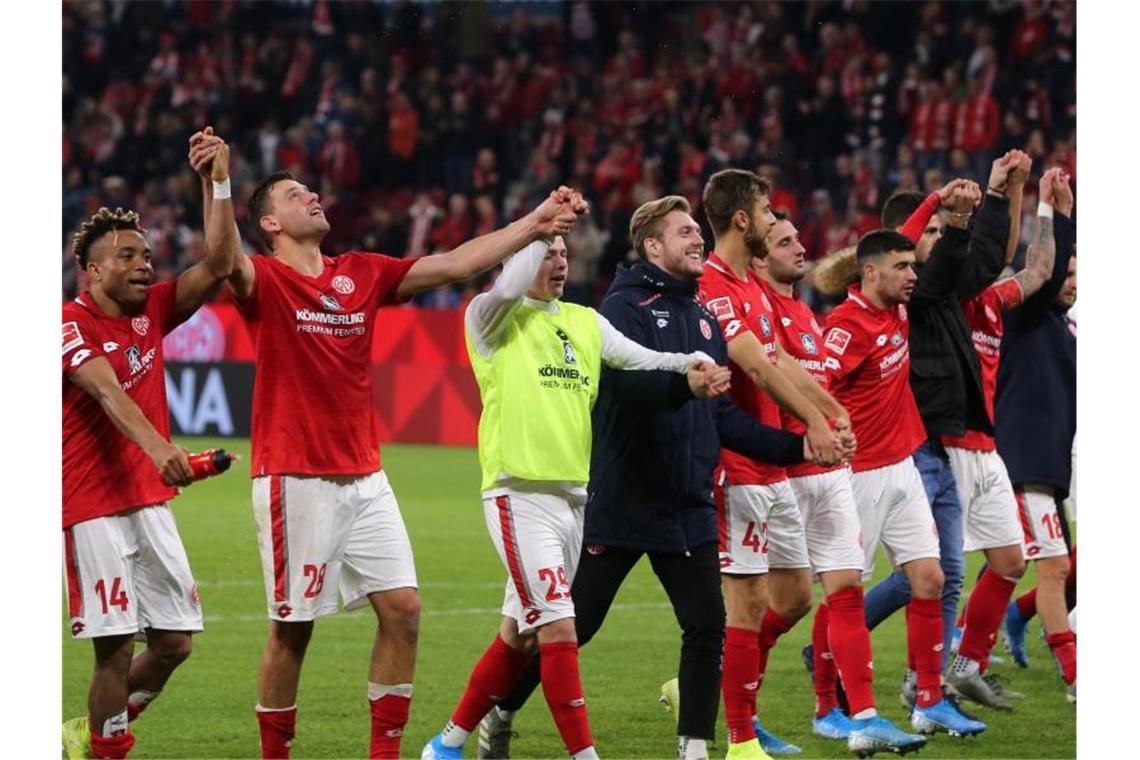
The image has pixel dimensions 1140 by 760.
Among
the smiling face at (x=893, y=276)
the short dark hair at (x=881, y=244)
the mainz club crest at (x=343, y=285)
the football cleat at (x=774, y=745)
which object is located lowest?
the football cleat at (x=774, y=745)

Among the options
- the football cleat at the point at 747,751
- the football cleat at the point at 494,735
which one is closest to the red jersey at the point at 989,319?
the football cleat at the point at 747,751

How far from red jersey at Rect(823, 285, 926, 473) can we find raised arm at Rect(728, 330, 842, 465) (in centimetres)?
101

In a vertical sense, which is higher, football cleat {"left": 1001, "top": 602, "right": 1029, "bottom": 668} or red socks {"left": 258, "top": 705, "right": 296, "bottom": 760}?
red socks {"left": 258, "top": 705, "right": 296, "bottom": 760}

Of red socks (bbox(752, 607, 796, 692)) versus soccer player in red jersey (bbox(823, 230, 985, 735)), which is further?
soccer player in red jersey (bbox(823, 230, 985, 735))

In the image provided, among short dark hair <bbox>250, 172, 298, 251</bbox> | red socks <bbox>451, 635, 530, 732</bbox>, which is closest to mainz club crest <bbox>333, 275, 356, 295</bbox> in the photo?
short dark hair <bbox>250, 172, 298, 251</bbox>

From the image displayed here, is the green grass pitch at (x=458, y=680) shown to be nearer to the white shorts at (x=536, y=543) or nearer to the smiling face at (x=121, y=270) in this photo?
the white shorts at (x=536, y=543)

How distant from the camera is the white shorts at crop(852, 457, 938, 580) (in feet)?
26.1

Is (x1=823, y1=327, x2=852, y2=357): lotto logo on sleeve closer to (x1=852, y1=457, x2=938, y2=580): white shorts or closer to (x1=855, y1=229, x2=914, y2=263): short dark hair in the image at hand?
(x1=855, y1=229, x2=914, y2=263): short dark hair

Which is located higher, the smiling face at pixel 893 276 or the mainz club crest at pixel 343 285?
the smiling face at pixel 893 276

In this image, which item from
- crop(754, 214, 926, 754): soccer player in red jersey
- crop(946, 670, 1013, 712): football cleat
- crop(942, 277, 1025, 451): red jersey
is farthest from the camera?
crop(942, 277, 1025, 451): red jersey

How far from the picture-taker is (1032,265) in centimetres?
894

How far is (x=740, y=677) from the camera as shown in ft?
23.3

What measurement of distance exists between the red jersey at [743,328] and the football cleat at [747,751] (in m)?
0.99

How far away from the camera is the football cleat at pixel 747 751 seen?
691 centimetres
